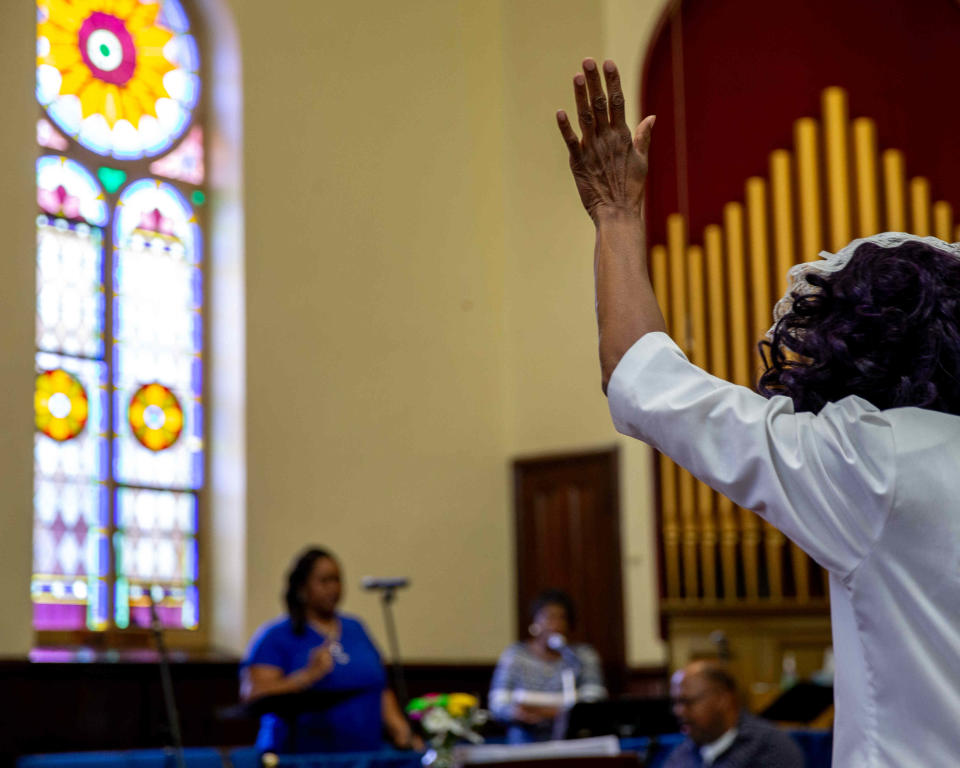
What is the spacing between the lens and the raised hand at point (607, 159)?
1.42m

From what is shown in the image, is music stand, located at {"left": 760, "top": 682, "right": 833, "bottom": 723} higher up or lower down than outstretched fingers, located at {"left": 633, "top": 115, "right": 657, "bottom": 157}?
lower down

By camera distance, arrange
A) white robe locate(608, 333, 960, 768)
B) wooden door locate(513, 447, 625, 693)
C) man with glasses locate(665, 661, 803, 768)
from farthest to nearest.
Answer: wooden door locate(513, 447, 625, 693) → man with glasses locate(665, 661, 803, 768) → white robe locate(608, 333, 960, 768)

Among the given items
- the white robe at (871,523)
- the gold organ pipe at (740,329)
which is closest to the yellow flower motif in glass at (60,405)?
the gold organ pipe at (740,329)

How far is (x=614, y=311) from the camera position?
1361 mm

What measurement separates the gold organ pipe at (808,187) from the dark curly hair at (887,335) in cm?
645

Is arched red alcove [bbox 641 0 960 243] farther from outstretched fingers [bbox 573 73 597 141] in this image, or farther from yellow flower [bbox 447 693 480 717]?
outstretched fingers [bbox 573 73 597 141]

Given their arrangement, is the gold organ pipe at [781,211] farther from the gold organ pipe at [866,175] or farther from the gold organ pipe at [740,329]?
the gold organ pipe at [866,175]

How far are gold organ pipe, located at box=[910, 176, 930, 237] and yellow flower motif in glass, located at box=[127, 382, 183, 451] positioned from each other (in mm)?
4012

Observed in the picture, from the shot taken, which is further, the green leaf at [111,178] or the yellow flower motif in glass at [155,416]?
the green leaf at [111,178]

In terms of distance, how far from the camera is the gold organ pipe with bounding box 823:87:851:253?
7.68 metres

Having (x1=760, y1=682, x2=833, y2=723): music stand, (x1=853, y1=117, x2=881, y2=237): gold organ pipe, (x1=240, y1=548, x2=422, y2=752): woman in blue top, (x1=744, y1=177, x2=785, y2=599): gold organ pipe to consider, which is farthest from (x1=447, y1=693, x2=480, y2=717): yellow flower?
(x1=853, y1=117, x2=881, y2=237): gold organ pipe

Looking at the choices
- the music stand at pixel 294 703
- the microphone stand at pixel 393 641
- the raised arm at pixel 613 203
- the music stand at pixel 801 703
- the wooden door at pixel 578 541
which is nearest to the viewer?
the raised arm at pixel 613 203

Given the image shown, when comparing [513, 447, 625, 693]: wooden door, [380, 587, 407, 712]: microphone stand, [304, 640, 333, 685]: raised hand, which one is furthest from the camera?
[513, 447, 625, 693]: wooden door

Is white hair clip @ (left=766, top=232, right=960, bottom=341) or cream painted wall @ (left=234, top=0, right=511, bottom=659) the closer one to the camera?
white hair clip @ (left=766, top=232, right=960, bottom=341)
